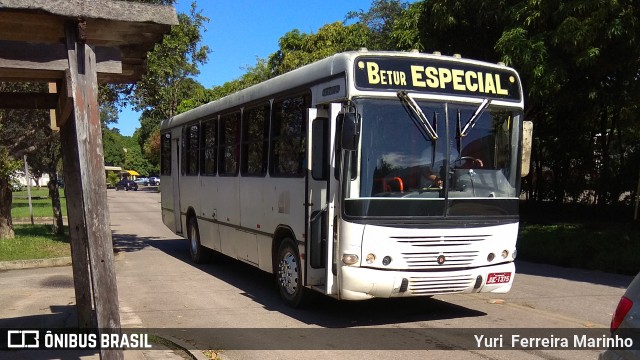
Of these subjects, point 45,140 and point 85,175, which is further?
point 45,140

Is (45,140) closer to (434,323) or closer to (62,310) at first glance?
(62,310)

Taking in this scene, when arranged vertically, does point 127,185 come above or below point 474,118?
below

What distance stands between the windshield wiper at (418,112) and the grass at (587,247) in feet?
23.7

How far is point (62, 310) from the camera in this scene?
8.49 meters

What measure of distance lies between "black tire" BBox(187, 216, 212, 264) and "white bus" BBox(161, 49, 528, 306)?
4.99 m

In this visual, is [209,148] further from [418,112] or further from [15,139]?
[15,139]

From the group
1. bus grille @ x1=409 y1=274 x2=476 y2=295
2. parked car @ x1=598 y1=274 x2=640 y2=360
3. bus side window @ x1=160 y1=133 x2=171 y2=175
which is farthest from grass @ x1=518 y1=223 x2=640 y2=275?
parked car @ x1=598 y1=274 x2=640 y2=360

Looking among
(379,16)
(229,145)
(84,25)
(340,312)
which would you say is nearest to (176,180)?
(229,145)

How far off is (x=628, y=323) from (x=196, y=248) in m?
10.9

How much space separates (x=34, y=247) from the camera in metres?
14.8

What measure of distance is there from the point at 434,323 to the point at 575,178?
15.8 m

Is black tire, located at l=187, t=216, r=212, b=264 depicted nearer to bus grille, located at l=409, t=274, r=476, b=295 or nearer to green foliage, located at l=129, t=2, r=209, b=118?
green foliage, located at l=129, t=2, r=209, b=118

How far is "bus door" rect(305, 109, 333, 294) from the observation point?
24.5ft

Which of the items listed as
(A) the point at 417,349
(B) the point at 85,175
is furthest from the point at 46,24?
(A) the point at 417,349
